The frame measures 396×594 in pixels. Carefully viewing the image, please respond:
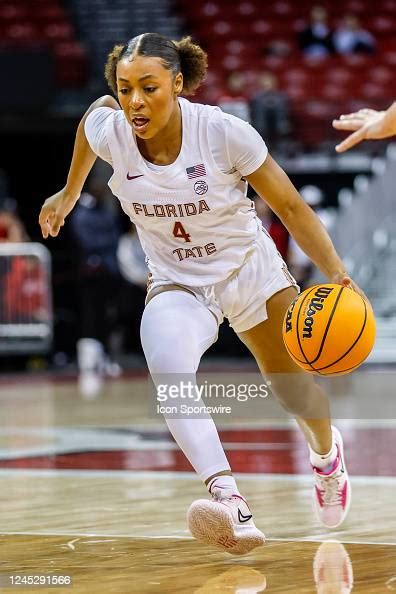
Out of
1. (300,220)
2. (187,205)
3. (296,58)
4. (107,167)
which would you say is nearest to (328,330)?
(300,220)

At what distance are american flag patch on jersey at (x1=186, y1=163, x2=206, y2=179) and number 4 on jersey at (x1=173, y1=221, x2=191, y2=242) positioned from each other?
18 centimetres

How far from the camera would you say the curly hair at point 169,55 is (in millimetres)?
4438

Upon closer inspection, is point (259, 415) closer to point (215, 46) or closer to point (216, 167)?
point (216, 167)

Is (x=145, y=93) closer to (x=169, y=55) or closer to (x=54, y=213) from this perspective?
(x=169, y=55)

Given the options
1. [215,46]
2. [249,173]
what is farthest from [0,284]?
[249,173]

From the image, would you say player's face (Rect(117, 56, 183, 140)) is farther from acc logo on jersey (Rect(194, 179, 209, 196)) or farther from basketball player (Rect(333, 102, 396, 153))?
basketball player (Rect(333, 102, 396, 153))

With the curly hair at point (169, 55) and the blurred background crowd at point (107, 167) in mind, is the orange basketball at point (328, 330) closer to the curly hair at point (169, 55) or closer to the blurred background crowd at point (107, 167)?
the curly hair at point (169, 55)

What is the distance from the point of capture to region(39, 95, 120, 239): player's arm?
4941mm

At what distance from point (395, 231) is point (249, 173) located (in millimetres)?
10153

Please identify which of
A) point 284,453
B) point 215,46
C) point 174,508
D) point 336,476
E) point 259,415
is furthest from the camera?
point 215,46

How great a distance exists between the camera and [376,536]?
15.3ft

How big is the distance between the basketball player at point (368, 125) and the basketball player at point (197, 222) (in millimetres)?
411

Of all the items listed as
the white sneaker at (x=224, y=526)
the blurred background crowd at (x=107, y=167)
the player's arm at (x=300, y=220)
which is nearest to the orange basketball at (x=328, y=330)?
the player's arm at (x=300, y=220)

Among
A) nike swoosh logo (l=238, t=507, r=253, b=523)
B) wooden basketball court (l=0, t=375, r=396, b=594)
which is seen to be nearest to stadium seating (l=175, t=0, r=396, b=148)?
wooden basketball court (l=0, t=375, r=396, b=594)
